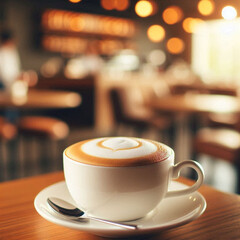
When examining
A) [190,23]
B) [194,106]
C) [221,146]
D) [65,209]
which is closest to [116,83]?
[194,106]

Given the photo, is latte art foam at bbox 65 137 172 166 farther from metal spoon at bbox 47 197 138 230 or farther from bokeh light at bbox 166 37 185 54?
bokeh light at bbox 166 37 185 54

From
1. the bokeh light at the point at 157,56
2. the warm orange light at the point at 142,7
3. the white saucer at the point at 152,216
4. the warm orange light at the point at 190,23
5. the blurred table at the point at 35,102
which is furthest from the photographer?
Result: the bokeh light at the point at 157,56

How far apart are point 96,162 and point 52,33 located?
24.9 feet

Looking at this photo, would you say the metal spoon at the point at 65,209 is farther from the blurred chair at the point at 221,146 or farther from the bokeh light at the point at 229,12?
the blurred chair at the point at 221,146

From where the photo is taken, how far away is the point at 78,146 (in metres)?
0.50

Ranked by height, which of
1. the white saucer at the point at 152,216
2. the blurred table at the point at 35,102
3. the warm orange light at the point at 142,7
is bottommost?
the blurred table at the point at 35,102

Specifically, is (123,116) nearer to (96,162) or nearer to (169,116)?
(169,116)

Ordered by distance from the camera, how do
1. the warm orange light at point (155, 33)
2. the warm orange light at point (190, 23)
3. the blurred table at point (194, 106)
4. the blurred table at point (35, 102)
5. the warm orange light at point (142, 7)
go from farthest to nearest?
1. the warm orange light at point (155, 33)
2. the warm orange light at point (190, 23)
3. the blurred table at point (194, 106)
4. the blurred table at point (35, 102)
5. the warm orange light at point (142, 7)

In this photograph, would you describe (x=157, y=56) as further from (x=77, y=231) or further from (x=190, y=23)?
(x=77, y=231)

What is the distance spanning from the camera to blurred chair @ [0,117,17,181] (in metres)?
2.54

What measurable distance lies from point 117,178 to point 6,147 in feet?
12.2

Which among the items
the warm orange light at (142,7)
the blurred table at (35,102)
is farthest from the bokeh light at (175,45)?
the warm orange light at (142,7)

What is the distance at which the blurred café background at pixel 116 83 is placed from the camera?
2391 millimetres

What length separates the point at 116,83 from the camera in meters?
4.77
